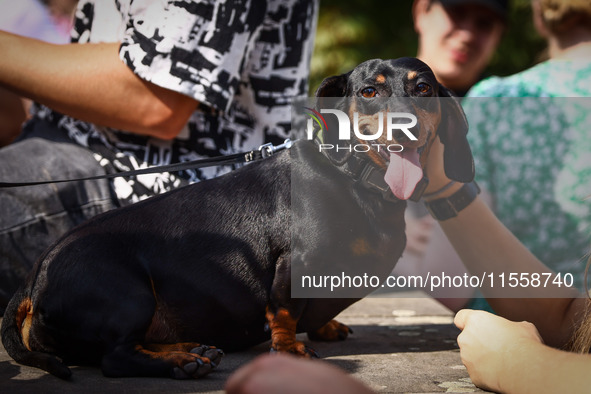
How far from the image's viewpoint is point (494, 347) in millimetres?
1699

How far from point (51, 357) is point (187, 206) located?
1.88 feet

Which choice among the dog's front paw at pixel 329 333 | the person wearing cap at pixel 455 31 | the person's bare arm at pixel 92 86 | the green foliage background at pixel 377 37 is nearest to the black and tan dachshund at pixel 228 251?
the dog's front paw at pixel 329 333

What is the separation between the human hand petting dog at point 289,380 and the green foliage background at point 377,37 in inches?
308

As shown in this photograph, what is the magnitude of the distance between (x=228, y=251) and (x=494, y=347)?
80cm

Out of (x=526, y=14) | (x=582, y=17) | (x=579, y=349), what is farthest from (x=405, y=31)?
(x=579, y=349)

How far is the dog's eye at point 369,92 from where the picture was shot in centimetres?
189

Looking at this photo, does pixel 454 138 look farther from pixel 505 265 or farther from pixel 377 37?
pixel 377 37

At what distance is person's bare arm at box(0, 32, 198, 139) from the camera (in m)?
2.35

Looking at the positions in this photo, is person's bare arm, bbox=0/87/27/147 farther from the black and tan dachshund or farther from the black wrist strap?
the black wrist strap

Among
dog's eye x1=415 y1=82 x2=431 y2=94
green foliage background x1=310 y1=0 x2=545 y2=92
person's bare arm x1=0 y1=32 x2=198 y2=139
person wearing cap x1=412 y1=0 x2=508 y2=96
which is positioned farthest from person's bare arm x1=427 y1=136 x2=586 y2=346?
green foliage background x1=310 y1=0 x2=545 y2=92

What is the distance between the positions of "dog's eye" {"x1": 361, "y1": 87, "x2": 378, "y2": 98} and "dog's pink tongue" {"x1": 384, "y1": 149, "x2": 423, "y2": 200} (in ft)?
0.60

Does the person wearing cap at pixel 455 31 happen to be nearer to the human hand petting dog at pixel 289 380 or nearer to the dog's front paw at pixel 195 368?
the dog's front paw at pixel 195 368

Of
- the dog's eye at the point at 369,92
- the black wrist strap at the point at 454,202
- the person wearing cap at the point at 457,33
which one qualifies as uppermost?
the person wearing cap at the point at 457,33

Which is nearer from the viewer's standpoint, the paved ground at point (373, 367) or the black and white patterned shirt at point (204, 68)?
the paved ground at point (373, 367)
